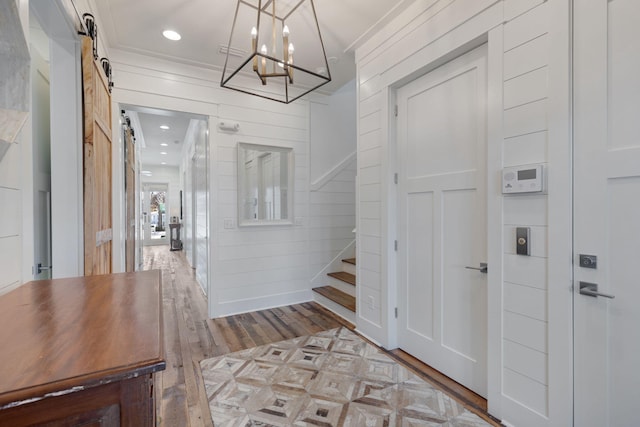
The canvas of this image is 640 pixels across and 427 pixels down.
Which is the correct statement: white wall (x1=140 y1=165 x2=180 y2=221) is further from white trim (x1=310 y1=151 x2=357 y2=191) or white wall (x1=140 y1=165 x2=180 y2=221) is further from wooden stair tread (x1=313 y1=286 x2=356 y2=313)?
wooden stair tread (x1=313 y1=286 x2=356 y2=313)

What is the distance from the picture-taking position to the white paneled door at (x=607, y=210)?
4.40 ft

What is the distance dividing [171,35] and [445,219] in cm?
301

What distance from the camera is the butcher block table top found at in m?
0.60

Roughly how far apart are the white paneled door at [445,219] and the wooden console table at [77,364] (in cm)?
199

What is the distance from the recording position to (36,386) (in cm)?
57

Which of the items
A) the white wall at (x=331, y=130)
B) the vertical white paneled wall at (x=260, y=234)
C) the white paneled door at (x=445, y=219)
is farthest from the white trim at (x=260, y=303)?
the white paneled door at (x=445, y=219)

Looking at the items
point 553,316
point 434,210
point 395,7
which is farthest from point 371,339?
point 395,7

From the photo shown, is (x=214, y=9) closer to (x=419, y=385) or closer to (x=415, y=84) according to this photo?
(x=415, y=84)

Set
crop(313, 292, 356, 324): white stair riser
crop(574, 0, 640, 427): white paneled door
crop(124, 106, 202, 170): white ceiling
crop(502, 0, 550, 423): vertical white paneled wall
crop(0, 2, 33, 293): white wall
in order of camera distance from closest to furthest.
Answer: crop(0, 2, 33, 293): white wall → crop(574, 0, 640, 427): white paneled door → crop(502, 0, 550, 423): vertical white paneled wall → crop(313, 292, 356, 324): white stair riser → crop(124, 106, 202, 170): white ceiling

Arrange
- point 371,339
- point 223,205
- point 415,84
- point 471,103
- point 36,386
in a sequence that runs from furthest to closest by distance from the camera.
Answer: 1. point 223,205
2. point 371,339
3. point 415,84
4. point 471,103
5. point 36,386

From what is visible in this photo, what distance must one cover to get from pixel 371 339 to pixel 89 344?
2610mm

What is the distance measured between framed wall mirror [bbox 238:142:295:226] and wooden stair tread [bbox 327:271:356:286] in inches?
38.1

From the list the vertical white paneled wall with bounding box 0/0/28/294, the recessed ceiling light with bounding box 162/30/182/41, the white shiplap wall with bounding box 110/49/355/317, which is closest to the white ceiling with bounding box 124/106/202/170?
the white shiplap wall with bounding box 110/49/355/317

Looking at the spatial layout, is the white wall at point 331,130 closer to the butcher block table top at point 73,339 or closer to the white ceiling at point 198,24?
the white ceiling at point 198,24
